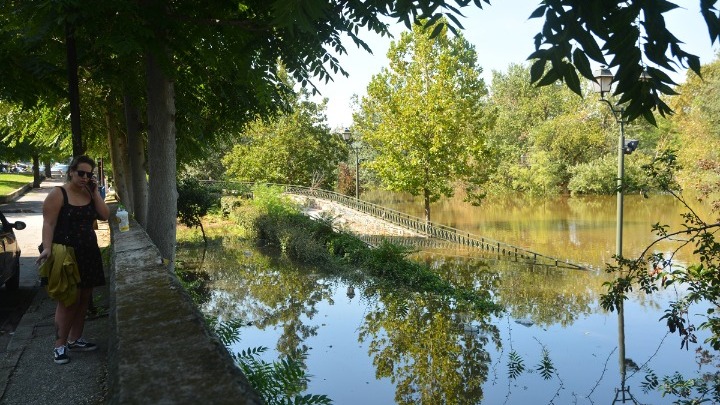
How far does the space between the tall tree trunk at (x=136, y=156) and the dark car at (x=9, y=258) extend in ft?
7.86

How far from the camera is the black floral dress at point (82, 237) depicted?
189 inches

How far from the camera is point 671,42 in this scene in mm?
2566

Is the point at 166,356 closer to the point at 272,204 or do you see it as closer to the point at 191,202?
the point at 191,202

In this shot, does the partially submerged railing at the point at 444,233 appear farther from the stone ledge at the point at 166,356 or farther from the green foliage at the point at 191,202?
the stone ledge at the point at 166,356

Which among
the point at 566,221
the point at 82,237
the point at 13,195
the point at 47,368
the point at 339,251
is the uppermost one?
the point at 82,237

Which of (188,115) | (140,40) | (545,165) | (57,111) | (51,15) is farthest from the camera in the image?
(545,165)

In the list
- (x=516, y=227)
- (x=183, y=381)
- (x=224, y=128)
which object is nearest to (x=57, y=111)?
(x=224, y=128)

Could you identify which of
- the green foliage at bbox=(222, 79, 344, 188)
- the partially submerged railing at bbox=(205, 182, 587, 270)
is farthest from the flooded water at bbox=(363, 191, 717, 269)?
the green foliage at bbox=(222, 79, 344, 188)

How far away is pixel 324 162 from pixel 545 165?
18682 mm

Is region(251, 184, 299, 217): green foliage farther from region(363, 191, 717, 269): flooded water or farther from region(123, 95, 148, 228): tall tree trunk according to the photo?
region(363, 191, 717, 269): flooded water

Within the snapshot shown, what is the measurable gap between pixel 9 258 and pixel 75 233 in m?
4.80

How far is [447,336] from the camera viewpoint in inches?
408

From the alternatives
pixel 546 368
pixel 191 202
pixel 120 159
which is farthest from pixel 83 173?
pixel 191 202

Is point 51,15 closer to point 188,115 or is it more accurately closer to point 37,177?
point 188,115
